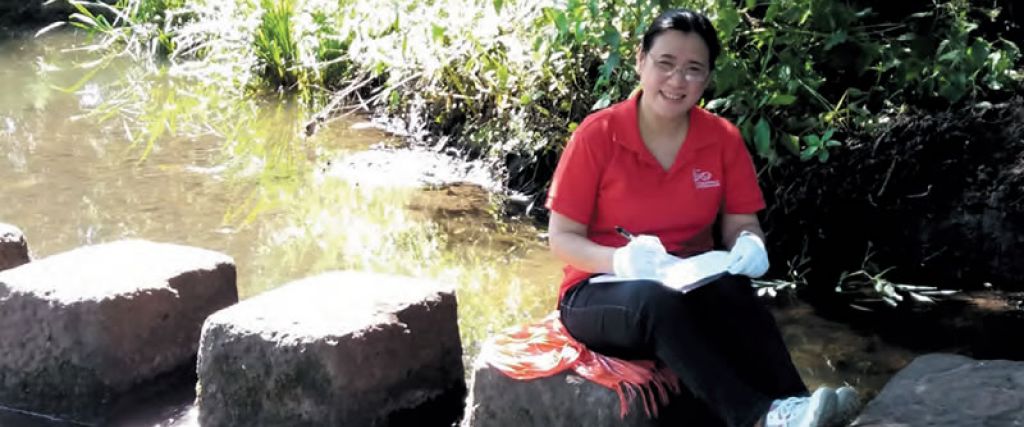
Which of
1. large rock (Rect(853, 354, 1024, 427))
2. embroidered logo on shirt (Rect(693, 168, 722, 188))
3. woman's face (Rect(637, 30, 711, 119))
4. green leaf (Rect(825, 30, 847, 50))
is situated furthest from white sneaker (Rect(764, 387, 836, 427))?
green leaf (Rect(825, 30, 847, 50))

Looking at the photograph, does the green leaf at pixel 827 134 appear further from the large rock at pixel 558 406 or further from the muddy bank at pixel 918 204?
the large rock at pixel 558 406

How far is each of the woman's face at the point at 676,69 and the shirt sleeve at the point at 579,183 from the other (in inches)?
7.0

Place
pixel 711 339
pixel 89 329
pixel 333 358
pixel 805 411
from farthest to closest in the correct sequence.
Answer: pixel 89 329, pixel 333 358, pixel 711 339, pixel 805 411

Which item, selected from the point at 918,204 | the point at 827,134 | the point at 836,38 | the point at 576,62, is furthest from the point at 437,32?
the point at 918,204

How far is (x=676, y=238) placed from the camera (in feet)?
8.88

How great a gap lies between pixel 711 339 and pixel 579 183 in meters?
0.47

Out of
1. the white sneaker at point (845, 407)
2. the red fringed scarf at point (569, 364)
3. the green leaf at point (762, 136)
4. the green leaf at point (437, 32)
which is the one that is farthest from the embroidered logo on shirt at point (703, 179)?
the green leaf at point (437, 32)

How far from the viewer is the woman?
2.37 metres

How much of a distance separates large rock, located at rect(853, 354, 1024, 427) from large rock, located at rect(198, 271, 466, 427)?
1.10 meters

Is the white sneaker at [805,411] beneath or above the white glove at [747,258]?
beneath

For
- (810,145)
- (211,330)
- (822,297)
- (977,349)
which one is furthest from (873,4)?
(211,330)

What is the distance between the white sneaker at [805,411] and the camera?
7.43 feet

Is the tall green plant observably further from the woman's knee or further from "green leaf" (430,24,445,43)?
the woman's knee

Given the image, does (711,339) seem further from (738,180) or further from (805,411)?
(738,180)
